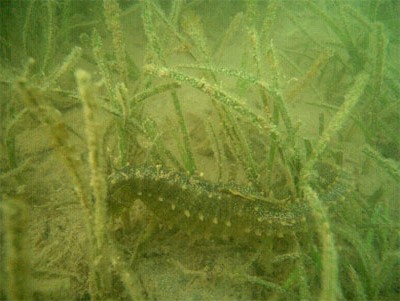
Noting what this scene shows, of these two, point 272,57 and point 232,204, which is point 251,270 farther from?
point 272,57

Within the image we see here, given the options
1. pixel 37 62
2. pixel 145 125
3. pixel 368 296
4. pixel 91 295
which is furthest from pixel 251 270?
Result: pixel 37 62

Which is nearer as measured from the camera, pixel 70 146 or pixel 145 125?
pixel 70 146

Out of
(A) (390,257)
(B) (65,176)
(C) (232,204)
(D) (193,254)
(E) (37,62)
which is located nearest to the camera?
(A) (390,257)

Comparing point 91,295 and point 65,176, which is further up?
point 65,176

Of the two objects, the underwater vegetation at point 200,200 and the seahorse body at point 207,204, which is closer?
the underwater vegetation at point 200,200

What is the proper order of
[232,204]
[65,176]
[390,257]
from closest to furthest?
[390,257] < [232,204] < [65,176]

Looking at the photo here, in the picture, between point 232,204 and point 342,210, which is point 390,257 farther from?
point 232,204

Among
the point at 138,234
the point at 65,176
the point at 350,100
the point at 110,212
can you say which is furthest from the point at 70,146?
the point at 350,100

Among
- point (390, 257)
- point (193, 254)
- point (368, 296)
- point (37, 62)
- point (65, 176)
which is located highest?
point (37, 62)

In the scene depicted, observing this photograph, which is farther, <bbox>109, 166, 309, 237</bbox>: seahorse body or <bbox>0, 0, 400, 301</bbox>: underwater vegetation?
<bbox>109, 166, 309, 237</bbox>: seahorse body
